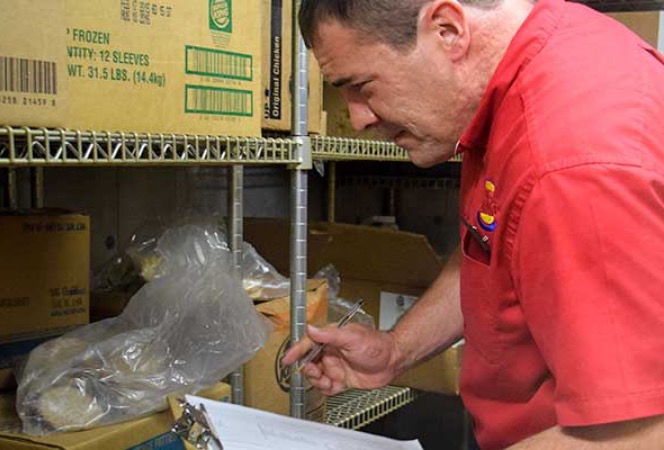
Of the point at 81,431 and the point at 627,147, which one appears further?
the point at 81,431

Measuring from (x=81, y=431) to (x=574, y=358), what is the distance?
0.71m

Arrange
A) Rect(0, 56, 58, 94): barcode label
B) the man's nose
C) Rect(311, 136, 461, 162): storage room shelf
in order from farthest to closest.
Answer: Rect(311, 136, 461, 162): storage room shelf → the man's nose → Rect(0, 56, 58, 94): barcode label

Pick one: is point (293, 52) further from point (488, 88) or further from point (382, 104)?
point (488, 88)

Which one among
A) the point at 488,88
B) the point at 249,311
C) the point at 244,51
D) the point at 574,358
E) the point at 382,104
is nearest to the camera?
the point at 574,358

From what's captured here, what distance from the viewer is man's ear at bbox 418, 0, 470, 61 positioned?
2.92 ft

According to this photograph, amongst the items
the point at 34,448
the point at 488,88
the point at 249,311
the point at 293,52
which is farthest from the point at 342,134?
the point at 34,448

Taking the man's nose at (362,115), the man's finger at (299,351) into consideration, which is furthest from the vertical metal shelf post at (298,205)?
the man's nose at (362,115)

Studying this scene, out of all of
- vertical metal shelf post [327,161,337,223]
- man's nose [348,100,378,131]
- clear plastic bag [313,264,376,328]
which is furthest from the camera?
vertical metal shelf post [327,161,337,223]

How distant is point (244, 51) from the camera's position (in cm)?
118

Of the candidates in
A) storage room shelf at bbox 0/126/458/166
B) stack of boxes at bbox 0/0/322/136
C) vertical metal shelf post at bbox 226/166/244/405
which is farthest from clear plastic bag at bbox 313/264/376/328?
stack of boxes at bbox 0/0/322/136

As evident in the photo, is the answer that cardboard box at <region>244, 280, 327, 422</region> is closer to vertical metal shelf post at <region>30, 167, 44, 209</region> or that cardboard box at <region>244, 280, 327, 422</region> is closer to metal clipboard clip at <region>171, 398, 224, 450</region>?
metal clipboard clip at <region>171, 398, 224, 450</region>

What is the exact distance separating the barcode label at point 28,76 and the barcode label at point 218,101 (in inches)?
10.3

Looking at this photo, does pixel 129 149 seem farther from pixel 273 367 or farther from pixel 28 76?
pixel 273 367

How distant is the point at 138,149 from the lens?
39.6 inches
